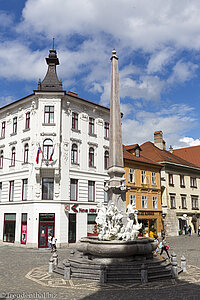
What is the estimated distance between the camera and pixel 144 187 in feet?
108

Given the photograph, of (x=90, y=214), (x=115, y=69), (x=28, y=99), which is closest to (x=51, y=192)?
(x=90, y=214)

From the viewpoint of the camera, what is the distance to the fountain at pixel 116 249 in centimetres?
1012

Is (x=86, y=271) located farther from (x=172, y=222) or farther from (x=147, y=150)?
(x=147, y=150)

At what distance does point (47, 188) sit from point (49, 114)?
21.3ft

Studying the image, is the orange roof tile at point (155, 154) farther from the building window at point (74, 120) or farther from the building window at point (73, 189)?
the building window at point (73, 189)

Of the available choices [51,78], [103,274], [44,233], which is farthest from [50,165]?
[103,274]

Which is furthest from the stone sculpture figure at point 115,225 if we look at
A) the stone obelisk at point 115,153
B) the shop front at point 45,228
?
the shop front at point 45,228

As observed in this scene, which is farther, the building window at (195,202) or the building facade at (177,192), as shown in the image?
the building window at (195,202)

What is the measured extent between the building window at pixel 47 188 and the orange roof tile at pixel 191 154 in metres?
30.1

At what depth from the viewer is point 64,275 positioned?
1038cm

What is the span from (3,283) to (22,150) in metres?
16.7

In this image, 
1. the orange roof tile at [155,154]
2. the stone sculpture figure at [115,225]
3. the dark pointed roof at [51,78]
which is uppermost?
the dark pointed roof at [51,78]

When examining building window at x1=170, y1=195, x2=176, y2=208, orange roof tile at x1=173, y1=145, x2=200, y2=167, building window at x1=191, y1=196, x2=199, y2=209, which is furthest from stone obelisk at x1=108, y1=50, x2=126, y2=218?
orange roof tile at x1=173, y1=145, x2=200, y2=167

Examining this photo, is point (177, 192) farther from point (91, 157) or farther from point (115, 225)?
point (115, 225)
